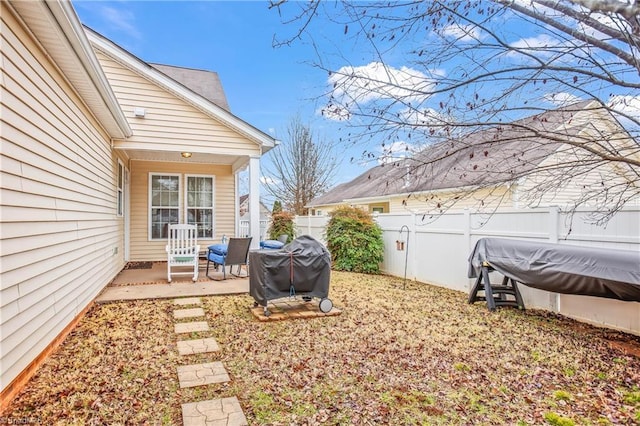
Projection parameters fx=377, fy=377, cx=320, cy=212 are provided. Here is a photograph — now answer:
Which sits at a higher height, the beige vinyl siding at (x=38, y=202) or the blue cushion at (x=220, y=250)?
the beige vinyl siding at (x=38, y=202)

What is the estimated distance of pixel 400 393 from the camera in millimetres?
3033

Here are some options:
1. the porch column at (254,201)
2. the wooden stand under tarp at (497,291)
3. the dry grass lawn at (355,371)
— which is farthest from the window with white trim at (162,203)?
the wooden stand under tarp at (497,291)

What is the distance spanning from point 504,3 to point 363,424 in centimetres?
326

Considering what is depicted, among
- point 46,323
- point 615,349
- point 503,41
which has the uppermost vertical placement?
point 503,41

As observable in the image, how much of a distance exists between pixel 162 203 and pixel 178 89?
3.67 metres

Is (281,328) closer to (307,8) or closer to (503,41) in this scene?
(307,8)

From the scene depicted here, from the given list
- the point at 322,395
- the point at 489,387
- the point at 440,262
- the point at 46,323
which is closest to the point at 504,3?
the point at 489,387

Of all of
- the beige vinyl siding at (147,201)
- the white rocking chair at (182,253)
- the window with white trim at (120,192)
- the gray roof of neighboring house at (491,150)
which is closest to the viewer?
the gray roof of neighboring house at (491,150)

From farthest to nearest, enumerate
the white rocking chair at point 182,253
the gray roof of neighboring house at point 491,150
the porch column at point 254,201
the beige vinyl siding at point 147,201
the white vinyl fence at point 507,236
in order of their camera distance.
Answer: the beige vinyl siding at point 147,201 < the porch column at point 254,201 < the white rocking chair at point 182,253 < the white vinyl fence at point 507,236 < the gray roof of neighboring house at point 491,150

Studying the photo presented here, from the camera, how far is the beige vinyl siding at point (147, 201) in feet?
32.3

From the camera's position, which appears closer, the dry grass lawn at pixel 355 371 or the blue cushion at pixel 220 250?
the dry grass lawn at pixel 355 371

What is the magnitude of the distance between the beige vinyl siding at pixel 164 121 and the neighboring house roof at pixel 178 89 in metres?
0.10

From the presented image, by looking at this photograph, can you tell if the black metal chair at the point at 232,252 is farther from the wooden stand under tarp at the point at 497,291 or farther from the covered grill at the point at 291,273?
the wooden stand under tarp at the point at 497,291

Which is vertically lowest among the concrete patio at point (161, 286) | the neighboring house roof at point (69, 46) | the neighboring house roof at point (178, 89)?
the concrete patio at point (161, 286)
